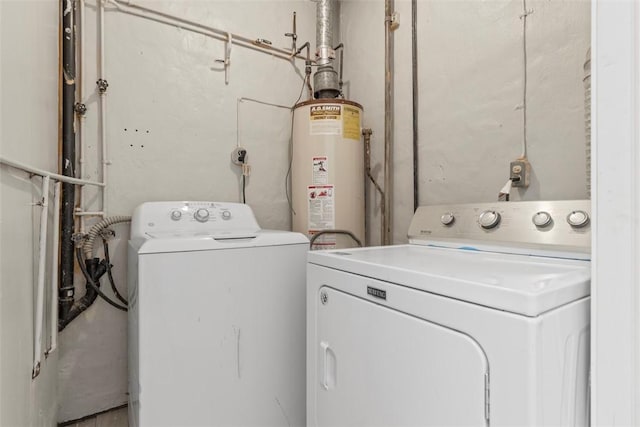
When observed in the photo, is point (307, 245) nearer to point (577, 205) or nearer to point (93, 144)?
point (577, 205)

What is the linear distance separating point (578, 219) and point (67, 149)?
1.95 m

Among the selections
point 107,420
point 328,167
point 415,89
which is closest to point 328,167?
point 328,167

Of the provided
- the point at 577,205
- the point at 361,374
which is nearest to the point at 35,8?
the point at 361,374

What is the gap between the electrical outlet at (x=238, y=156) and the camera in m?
1.90

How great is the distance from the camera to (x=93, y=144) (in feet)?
5.18

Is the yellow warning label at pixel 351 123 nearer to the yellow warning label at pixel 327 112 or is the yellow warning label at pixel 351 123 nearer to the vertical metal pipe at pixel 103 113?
the yellow warning label at pixel 327 112

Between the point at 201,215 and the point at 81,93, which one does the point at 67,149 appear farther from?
the point at 201,215

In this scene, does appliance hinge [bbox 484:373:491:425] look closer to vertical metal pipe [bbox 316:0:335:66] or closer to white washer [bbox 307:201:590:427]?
white washer [bbox 307:201:590:427]

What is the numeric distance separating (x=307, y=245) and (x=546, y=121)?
108 cm

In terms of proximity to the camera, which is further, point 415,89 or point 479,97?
point 415,89

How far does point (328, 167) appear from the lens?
5.83ft

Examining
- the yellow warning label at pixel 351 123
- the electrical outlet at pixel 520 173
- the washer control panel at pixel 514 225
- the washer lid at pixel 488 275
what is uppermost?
the yellow warning label at pixel 351 123

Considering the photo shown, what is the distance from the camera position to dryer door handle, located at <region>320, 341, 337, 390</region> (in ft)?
3.32

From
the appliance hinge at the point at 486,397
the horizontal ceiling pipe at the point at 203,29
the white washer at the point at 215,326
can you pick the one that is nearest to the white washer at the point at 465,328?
the appliance hinge at the point at 486,397
